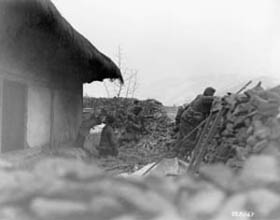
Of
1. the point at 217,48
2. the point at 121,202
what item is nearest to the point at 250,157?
the point at 121,202

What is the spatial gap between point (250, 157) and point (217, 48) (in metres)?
0.69

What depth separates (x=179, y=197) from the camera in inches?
51.1

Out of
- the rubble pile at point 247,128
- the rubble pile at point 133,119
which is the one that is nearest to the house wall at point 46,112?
the rubble pile at point 133,119

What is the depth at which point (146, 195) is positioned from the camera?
1.31m

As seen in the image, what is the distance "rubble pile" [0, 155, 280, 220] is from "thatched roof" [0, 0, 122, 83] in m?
1.00

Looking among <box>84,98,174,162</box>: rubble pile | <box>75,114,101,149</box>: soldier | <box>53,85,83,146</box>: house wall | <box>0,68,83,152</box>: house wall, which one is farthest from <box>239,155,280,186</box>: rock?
<box>84,98,174,162</box>: rubble pile

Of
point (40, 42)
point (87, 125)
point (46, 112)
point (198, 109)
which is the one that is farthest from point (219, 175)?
point (87, 125)

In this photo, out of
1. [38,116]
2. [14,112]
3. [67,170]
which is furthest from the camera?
[38,116]

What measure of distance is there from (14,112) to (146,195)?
230 cm

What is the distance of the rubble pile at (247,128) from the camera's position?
54.0 inches

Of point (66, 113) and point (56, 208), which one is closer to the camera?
point (56, 208)

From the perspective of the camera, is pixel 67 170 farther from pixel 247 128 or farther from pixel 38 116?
pixel 38 116

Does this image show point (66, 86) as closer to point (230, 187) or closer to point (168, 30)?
point (168, 30)

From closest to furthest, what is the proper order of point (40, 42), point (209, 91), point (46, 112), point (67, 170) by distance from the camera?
point (67, 170)
point (209, 91)
point (40, 42)
point (46, 112)
